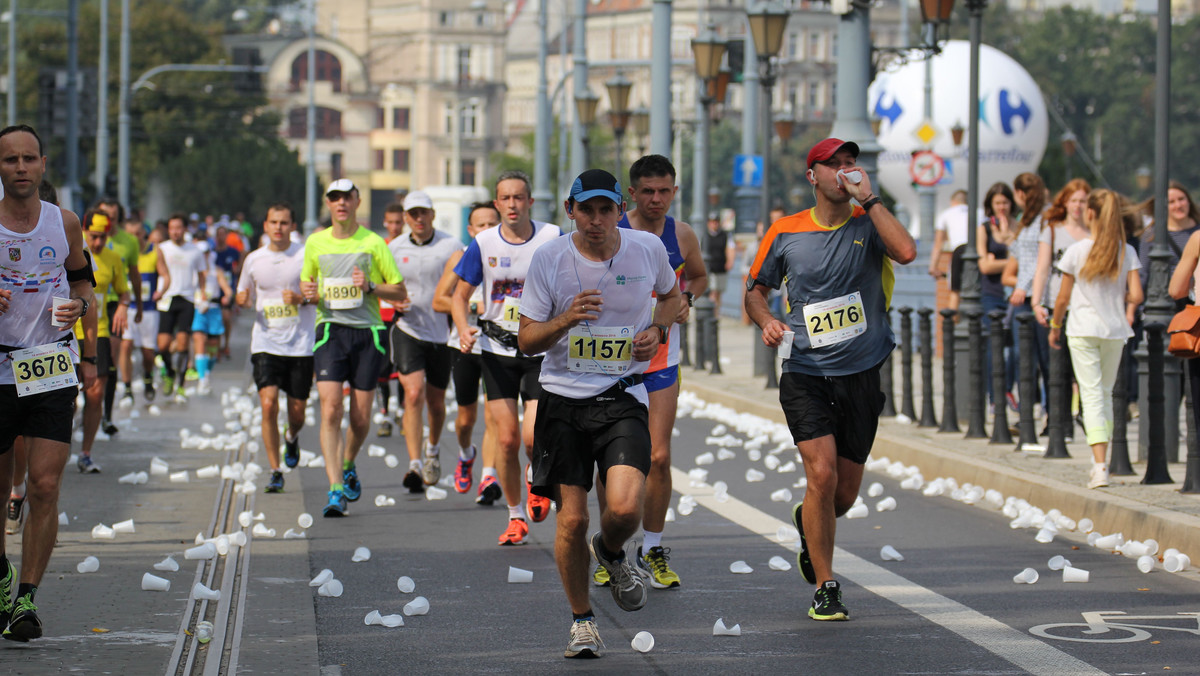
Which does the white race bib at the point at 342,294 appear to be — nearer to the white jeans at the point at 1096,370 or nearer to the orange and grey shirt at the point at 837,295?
the orange and grey shirt at the point at 837,295

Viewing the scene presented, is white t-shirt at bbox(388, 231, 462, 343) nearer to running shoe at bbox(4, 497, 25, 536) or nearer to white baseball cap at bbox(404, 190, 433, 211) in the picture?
white baseball cap at bbox(404, 190, 433, 211)

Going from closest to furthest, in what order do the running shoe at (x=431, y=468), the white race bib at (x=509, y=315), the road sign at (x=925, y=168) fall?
1. the white race bib at (x=509, y=315)
2. the running shoe at (x=431, y=468)
3. the road sign at (x=925, y=168)

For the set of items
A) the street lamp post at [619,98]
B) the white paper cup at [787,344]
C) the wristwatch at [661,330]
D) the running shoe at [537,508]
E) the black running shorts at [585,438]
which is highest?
the street lamp post at [619,98]

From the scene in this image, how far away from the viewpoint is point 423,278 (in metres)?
12.6

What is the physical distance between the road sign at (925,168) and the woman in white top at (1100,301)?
17586 mm

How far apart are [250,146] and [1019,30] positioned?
5242 centimetres

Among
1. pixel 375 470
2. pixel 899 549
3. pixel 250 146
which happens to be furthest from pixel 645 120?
pixel 250 146

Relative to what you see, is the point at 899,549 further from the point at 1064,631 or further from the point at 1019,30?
the point at 1019,30

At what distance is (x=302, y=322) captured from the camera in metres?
11.8

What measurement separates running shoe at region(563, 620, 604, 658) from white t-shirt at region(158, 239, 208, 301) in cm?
1377

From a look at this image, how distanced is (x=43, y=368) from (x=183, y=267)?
13.2 m

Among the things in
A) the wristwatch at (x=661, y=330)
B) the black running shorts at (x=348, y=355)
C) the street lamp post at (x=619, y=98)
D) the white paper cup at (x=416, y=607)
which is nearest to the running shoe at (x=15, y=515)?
the black running shorts at (x=348, y=355)

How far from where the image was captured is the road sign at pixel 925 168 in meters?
29.0

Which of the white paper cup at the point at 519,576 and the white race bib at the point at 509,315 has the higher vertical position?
the white race bib at the point at 509,315
